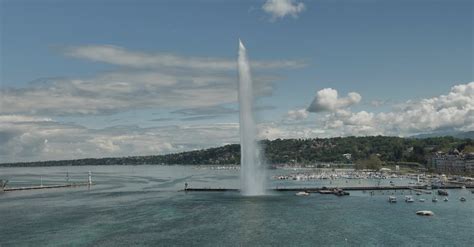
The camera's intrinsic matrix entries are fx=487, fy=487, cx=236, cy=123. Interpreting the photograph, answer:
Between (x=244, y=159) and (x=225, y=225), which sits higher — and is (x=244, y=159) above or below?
above

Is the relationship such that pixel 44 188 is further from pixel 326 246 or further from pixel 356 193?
pixel 326 246

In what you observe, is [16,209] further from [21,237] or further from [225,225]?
[225,225]

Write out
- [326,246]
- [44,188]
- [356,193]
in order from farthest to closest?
[44,188] < [356,193] < [326,246]

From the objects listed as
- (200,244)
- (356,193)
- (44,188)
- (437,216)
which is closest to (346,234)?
(200,244)

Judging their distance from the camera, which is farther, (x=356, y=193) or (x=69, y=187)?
(x=69, y=187)

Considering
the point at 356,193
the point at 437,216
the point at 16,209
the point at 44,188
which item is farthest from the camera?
the point at 44,188

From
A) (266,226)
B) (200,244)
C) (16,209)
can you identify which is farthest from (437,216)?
(16,209)
